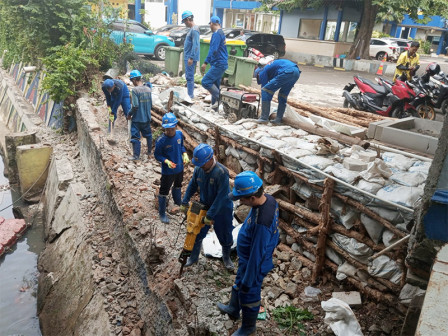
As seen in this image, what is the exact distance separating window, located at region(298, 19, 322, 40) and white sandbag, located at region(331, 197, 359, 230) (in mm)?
19636

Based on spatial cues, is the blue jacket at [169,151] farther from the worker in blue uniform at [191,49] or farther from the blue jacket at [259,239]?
the worker in blue uniform at [191,49]

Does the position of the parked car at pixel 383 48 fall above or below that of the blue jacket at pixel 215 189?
above

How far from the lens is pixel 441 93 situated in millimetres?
8258

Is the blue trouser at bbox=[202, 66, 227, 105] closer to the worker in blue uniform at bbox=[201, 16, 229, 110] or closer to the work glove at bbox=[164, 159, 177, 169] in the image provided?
the worker in blue uniform at bbox=[201, 16, 229, 110]

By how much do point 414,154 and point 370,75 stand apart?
47.6 ft

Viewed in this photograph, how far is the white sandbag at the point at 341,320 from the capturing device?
365 centimetres

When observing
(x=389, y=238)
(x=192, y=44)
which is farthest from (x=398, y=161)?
(x=192, y=44)

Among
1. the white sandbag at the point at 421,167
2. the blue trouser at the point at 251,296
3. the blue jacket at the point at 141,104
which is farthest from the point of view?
the blue jacket at the point at 141,104

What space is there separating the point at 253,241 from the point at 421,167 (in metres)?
2.67

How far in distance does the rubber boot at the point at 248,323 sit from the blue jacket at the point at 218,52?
5868 mm

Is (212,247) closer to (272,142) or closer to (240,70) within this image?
(272,142)

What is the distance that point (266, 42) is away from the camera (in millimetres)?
20641

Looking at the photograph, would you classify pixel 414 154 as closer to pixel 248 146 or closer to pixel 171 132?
pixel 248 146

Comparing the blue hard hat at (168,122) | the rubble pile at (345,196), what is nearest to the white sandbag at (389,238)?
the rubble pile at (345,196)
